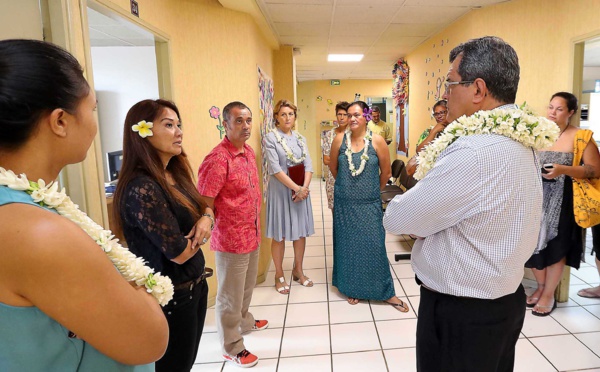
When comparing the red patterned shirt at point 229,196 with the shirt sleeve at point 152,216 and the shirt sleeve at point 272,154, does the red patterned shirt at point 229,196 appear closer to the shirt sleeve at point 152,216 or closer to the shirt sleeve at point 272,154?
the shirt sleeve at point 152,216

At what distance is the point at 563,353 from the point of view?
236 cm

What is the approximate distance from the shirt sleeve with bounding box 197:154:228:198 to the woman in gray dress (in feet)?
3.64

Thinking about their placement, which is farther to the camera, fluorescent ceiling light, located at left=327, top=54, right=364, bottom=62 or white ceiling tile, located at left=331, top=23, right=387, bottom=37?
fluorescent ceiling light, located at left=327, top=54, right=364, bottom=62

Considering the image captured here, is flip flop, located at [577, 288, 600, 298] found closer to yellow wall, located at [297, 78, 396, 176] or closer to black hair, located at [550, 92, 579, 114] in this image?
black hair, located at [550, 92, 579, 114]

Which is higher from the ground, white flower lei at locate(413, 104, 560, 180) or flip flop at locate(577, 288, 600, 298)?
white flower lei at locate(413, 104, 560, 180)

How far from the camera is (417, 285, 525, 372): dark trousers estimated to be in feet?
4.13

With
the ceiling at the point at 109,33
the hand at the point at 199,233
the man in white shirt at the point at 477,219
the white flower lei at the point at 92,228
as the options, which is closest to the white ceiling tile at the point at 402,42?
the ceiling at the point at 109,33

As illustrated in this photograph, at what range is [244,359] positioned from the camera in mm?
2324

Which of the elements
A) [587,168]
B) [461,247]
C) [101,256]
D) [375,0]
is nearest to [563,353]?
[587,168]

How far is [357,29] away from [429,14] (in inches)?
38.2

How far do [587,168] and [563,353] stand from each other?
1.31 metres

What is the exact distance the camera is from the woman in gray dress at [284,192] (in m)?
3.31

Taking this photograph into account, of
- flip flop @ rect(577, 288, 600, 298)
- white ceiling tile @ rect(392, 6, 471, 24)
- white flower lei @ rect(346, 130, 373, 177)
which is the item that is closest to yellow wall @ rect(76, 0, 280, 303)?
white flower lei @ rect(346, 130, 373, 177)

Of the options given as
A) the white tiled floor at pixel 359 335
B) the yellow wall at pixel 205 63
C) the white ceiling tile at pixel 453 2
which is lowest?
the white tiled floor at pixel 359 335
